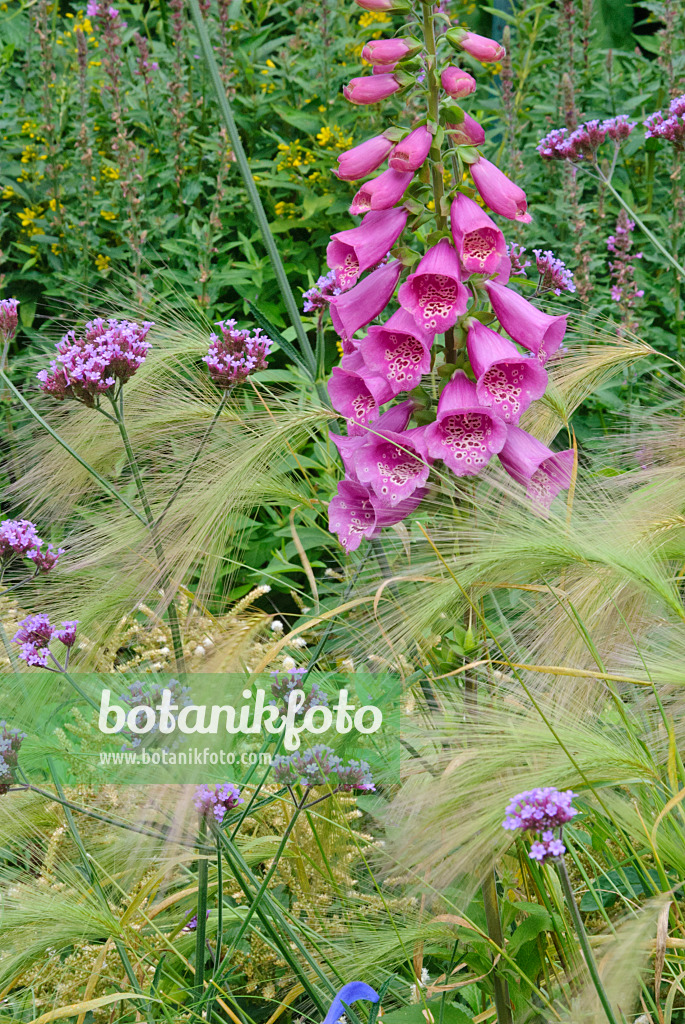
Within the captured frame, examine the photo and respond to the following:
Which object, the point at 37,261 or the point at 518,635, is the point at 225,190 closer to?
the point at 37,261

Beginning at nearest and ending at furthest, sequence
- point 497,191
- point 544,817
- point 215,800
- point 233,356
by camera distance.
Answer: point 544,817, point 215,800, point 497,191, point 233,356

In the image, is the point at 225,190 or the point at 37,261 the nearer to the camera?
the point at 225,190

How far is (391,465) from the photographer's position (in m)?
1.20

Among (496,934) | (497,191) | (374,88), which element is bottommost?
(496,934)

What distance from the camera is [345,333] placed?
132 cm

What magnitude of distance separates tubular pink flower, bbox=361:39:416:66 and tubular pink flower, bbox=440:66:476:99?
0.19 feet

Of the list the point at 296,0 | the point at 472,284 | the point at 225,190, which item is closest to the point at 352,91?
the point at 472,284

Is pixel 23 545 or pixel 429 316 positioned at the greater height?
pixel 429 316

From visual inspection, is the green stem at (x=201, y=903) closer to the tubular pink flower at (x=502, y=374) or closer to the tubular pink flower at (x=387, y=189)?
the tubular pink flower at (x=502, y=374)

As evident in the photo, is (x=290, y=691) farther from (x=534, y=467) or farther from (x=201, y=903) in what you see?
(x=534, y=467)

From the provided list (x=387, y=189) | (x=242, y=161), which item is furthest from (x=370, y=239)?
(x=242, y=161)

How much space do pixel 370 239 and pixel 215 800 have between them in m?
0.72

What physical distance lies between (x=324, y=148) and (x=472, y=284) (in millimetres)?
2202

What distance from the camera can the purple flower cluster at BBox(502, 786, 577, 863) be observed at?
30.3 inches
